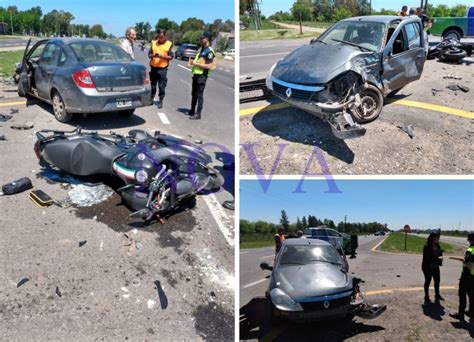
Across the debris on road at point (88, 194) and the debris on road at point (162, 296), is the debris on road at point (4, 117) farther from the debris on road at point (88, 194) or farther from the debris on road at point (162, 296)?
the debris on road at point (162, 296)

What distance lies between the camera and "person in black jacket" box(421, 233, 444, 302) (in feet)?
13.7

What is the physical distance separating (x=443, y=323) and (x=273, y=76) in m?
4.05

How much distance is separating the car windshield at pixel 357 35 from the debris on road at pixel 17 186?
16.6 feet

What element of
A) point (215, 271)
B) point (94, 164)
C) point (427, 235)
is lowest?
point (215, 271)

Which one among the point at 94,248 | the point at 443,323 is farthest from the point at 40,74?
the point at 443,323

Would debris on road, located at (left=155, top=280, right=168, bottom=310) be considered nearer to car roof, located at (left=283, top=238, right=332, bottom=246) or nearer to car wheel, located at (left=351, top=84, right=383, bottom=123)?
car roof, located at (left=283, top=238, right=332, bottom=246)

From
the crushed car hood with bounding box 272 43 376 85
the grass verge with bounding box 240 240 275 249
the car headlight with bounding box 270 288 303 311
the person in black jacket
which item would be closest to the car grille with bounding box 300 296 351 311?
the car headlight with bounding box 270 288 303 311

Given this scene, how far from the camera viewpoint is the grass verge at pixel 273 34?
2223 centimetres

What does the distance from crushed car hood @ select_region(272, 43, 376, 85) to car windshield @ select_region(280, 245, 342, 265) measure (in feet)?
8.27

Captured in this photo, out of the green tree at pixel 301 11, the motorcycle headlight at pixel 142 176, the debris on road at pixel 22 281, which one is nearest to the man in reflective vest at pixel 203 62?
the motorcycle headlight at pixel 142 176

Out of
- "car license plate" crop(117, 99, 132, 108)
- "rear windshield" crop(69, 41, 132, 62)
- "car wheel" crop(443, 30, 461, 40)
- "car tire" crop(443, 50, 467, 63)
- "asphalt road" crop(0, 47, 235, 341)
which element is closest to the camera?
"asphalt road" crop(0, 47, 235, 341)

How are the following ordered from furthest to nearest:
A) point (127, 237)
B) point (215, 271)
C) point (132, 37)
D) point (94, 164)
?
point (132, 37)
point (94, 164)
point (127, 237)
point (215, 271)

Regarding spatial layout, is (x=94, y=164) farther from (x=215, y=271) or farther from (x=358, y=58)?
(x=358, y=58)

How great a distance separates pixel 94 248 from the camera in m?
4.15
